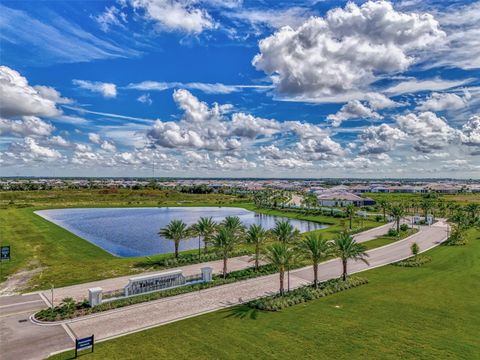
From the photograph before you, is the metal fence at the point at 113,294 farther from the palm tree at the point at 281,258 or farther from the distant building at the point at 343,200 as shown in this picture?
the distant building at the point at 343,200

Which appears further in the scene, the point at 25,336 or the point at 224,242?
the point at 224,242

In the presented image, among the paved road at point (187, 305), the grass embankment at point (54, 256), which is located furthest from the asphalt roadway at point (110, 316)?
the grass embankment at point (54, 256)

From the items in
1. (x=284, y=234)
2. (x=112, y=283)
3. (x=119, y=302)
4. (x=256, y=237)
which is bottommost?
(x=112, y=283)

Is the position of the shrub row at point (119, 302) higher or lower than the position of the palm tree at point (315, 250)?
lower

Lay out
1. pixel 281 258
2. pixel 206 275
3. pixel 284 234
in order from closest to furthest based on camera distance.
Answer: pixel 281 258
pixel 206 275
pixel 284 234

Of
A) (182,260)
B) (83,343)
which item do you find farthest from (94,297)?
(182,260)

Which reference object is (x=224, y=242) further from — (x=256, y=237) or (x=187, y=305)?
(x=187, y=305)

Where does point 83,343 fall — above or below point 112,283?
above

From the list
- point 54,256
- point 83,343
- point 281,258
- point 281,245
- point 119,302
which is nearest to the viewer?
point 83,343
